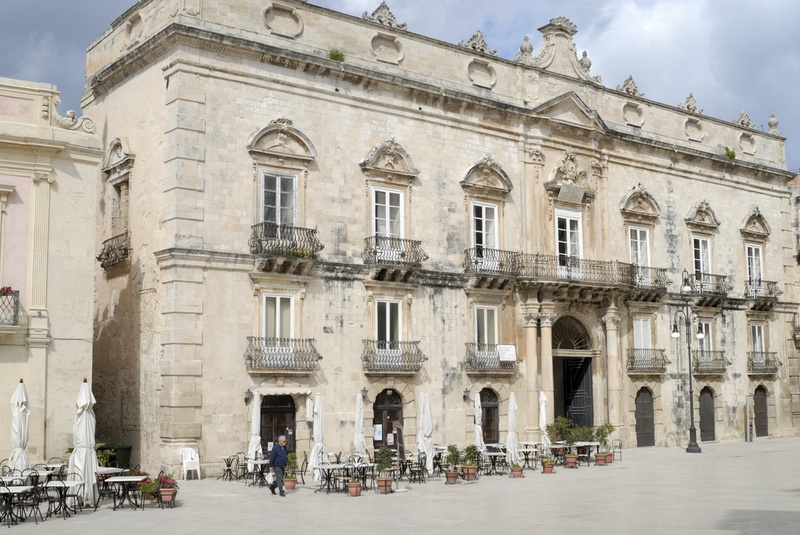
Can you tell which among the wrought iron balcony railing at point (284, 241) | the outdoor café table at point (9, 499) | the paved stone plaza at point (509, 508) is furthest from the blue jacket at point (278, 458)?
the wrought iron balcony railing at point (284, 241)

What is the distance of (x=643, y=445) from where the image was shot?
115 feet

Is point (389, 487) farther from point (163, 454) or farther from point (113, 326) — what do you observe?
point (113, 326)

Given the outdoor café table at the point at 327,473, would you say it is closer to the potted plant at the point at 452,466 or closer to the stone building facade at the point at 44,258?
the potted plant at the point at 452,466

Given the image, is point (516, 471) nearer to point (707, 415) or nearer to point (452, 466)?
point (452, 466)

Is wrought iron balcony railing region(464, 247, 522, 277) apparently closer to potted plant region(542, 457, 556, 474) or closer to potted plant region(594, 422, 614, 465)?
potted plant region(594, 422, 614, 465)

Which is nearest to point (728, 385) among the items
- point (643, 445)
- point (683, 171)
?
point (643, 445)

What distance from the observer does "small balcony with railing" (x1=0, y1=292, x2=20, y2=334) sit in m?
21.1

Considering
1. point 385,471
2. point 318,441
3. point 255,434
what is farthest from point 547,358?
point 255,434

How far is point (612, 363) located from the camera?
3366 cm

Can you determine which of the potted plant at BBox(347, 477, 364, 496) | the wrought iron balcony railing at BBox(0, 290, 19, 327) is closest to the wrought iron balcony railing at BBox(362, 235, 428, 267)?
the potted plant at BBox(347, 477, 364, 496)

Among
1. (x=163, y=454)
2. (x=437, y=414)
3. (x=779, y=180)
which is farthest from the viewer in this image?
(x=779, y=180)

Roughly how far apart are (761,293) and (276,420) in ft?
78.7

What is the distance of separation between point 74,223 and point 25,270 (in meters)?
1.61

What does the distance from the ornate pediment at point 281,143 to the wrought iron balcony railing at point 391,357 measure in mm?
5787
